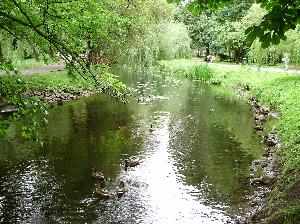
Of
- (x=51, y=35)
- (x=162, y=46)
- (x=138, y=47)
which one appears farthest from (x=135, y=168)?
(x=162, y=46)

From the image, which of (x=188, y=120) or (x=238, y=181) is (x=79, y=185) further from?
(x=188, y=120)

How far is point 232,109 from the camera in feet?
78.7

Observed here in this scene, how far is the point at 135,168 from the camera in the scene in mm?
13516

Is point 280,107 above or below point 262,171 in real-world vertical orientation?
above

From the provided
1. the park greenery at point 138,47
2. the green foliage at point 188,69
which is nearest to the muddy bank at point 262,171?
the park greenery at point 138,47

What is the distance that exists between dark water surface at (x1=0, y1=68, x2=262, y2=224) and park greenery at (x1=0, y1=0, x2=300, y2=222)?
1.57 meters

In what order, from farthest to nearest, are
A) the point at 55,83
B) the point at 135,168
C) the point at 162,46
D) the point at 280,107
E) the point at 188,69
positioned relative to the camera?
the point at 162,46
the point at 188,69
the point at 55,83
the point at 280,107
the point at 135,168

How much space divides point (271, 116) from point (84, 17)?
12.6m

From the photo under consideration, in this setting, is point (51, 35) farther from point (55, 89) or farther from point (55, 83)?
point (55, 83)

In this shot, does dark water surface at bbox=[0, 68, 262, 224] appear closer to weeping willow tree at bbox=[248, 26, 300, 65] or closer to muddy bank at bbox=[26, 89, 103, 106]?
muddy bank at bbox=[26, 89, 103, 106]

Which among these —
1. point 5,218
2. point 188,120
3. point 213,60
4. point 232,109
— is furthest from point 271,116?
point 213,60

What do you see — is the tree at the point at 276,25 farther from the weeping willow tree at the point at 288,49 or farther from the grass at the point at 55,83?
the weeping willow tree at the point at 288,49

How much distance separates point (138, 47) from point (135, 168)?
25049mm

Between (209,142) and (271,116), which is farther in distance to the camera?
(271,116)
